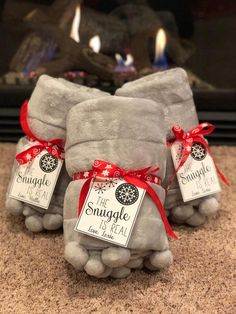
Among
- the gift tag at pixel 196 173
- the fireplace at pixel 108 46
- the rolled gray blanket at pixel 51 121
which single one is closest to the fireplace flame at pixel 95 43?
the fireplace at pixel 108 46

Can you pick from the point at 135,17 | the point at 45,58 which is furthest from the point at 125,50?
the point at 45,58

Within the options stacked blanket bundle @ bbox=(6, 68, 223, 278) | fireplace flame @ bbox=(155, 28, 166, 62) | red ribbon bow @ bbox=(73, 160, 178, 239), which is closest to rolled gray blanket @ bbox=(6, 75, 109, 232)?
stacked blanket bundle @ bbox=(6, 68, 223, 278)

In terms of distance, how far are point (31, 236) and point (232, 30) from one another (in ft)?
2.98

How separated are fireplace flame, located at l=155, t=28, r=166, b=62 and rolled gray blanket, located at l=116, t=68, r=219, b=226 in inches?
19.5

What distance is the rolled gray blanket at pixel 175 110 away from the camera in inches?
39.9

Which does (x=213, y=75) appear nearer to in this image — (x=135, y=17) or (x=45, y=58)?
(x=135, y=17)

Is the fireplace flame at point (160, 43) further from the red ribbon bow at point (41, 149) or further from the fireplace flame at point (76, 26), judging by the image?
the red ribbon bow at point (41, 149)

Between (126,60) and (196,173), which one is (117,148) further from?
(126,60)

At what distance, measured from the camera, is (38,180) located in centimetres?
102

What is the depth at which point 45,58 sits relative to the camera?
5.08 ft

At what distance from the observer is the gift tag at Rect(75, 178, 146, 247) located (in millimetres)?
865

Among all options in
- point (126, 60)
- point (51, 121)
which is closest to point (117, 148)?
point (51, 121)

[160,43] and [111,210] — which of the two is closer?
[111,210]

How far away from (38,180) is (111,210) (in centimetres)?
22
